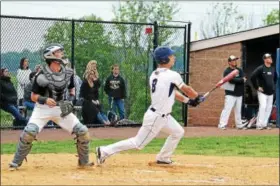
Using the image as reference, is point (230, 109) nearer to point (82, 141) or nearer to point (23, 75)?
point (23, 75)

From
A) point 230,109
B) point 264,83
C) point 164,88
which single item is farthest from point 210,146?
point 164,88

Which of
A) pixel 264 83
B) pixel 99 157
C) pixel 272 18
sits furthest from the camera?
pixel 272 18

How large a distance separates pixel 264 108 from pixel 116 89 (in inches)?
157

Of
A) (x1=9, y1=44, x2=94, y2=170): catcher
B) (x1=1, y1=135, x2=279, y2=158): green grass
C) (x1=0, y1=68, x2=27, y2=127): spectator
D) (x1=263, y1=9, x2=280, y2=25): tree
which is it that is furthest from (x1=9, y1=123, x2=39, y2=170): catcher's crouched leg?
(x1=263, y1=9, x2=280, y2=25): tree

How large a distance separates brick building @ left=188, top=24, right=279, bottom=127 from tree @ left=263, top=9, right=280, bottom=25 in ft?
47.8

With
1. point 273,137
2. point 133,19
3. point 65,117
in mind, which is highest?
point 133,19

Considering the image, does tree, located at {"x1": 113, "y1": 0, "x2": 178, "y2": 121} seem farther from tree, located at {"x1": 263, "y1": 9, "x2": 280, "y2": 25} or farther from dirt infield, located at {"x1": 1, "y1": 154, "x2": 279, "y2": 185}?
tree, located at {"x1": 263, "y1": 9, "x2": 280, "y2": 25}

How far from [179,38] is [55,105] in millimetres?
11439

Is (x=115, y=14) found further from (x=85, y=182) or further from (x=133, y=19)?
(x=85, y=182)

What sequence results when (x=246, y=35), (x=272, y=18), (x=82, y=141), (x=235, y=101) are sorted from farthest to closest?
(x=272, y=18), (x=246, y=35), (x=235, y=101), (x=82, y=141)

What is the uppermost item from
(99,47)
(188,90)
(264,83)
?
(99,47)

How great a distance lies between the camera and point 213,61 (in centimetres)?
2175

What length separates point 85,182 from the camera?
8750 millimetres

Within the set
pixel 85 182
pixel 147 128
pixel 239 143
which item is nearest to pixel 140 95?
pixel 239 143
